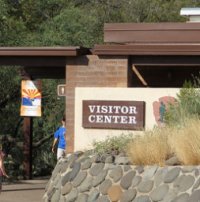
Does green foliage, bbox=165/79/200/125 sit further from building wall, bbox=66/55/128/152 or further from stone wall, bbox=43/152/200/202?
building wall, bbox=66/55/128/152

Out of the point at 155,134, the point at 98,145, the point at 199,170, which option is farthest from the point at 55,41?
the point at 199,170

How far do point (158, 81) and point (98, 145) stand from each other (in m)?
8.27

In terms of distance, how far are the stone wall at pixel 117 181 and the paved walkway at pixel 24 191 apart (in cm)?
194

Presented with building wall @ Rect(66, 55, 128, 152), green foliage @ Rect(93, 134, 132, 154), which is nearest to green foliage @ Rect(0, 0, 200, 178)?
building wall @ Rect(66, 55, 128, 152)

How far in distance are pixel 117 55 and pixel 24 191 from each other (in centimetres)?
428

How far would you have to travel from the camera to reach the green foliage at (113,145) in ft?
47.5

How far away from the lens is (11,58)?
766 inches

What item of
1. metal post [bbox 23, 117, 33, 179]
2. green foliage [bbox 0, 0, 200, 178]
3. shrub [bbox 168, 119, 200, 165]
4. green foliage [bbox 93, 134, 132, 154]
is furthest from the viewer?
green foliage [bbox 0, 0, 200, 178]

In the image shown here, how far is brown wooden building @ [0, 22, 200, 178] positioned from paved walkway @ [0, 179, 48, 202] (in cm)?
152

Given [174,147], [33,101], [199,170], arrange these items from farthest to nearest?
[33,101] → [174,147] → [199,170]

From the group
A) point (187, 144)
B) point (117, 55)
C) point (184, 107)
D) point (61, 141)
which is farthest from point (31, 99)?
point (187, 144)

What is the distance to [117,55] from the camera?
1775cm

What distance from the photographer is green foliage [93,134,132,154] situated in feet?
47.5

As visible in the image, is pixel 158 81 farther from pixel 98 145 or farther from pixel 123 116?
pixel 98 145
